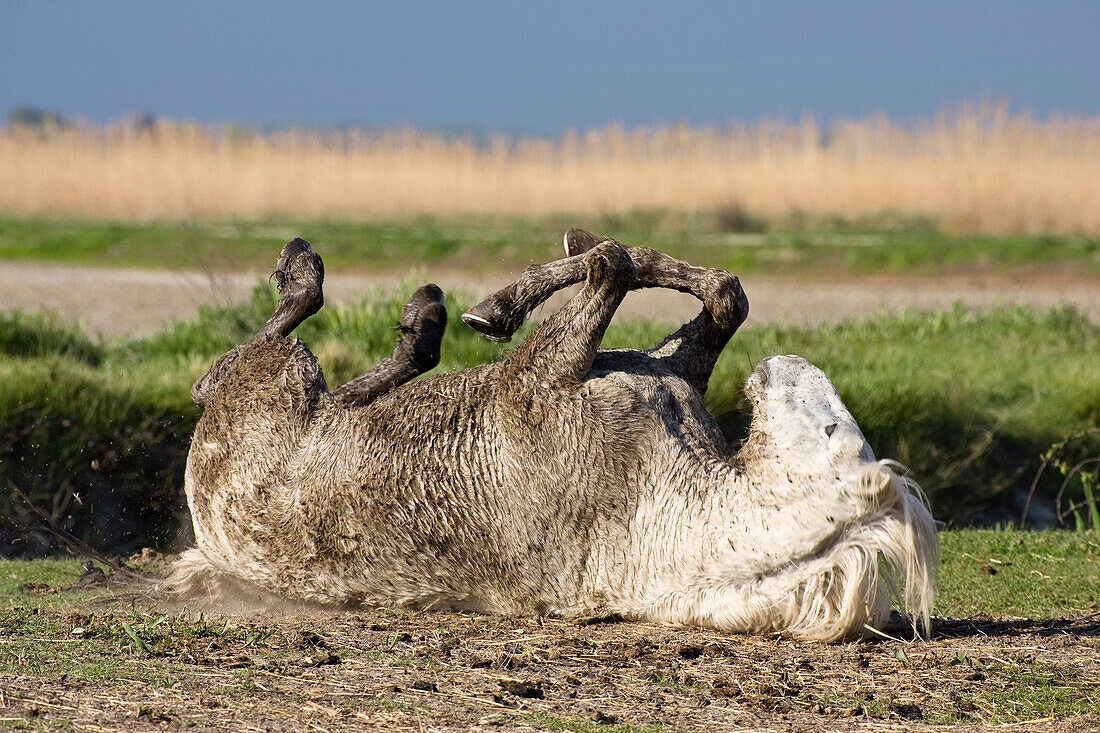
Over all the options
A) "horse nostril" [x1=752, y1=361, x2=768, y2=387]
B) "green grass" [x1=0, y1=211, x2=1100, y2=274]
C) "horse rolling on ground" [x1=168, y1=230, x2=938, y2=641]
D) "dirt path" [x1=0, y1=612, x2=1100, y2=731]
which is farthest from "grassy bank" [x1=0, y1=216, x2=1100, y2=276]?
"dirt path" [x1=0, y1=612, x2=1100, y2=731]

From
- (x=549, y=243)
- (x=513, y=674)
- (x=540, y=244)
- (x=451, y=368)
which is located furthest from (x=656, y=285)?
(x=540, y=244)

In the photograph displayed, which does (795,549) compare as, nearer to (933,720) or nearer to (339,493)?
(933,720)

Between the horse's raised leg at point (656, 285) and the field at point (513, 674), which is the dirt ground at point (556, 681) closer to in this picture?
the field at point (513, 674)

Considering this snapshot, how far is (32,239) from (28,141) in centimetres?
845

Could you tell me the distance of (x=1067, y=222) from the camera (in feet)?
75.3

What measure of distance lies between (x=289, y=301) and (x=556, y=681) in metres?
2.80

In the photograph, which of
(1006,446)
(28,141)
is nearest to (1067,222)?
(1006,446)

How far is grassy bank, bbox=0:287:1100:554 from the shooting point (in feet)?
23.9

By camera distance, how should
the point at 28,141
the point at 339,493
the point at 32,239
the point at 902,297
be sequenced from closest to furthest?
the point at 339,493 < the point at 902,297 < the point at 32,239 < the point at 28,141

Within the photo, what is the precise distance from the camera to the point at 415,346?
19.0 ft

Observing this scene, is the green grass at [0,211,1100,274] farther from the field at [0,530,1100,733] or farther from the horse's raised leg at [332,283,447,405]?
the field at [0,530,1100,733]

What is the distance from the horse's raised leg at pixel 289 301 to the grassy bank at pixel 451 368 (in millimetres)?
1759

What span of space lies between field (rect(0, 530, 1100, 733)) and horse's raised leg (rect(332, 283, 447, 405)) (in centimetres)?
128

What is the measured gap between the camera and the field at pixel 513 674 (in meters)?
3.46
